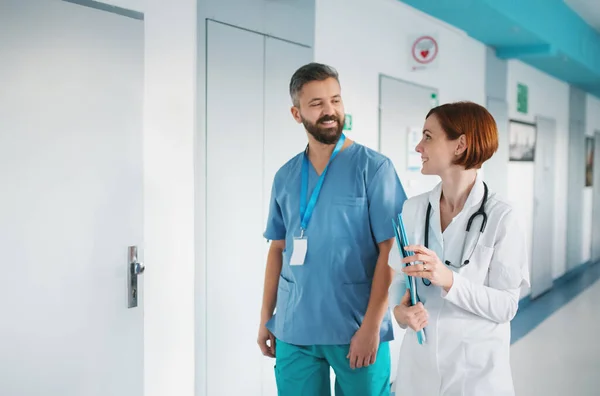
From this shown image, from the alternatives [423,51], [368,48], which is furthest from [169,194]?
[423,51]

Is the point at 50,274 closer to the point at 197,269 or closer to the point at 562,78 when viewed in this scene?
the point at 197,269

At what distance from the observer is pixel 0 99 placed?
1801 mm

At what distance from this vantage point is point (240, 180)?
8.85 feet

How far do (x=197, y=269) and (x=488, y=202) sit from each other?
1393 mm

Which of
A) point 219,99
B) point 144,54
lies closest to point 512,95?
point 219,99

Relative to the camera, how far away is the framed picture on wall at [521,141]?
634 centimetres

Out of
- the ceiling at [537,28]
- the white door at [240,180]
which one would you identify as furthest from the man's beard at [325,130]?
the ceiling at [537,28]

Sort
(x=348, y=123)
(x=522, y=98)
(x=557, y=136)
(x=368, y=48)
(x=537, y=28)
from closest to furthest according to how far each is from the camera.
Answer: (x=348, y=123)
(x=368, y=48)
(x=537, y=28)
(x=522, y=98)
(x=557, y=136)

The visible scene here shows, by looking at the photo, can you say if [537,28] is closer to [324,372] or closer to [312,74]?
[312,74]

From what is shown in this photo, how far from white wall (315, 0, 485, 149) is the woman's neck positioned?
1.75 metres

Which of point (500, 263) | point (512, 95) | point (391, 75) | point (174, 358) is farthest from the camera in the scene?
point (512, 95)

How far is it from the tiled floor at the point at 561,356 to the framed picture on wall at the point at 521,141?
1.88 metres

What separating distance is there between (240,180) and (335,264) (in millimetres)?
992

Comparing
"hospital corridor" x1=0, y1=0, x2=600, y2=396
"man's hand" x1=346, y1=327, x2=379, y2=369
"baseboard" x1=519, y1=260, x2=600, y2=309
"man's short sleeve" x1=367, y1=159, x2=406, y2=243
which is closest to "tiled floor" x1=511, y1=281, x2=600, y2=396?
"baseboard" x1=519, y1=260, x2=600, y2=309
